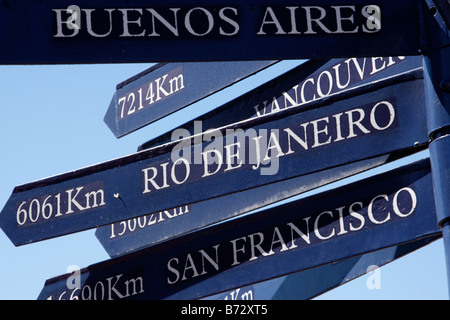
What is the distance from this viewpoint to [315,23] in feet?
11.7

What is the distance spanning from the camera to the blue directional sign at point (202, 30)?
349 cm

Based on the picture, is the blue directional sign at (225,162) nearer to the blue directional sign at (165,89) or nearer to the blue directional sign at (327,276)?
the blue directional sign at (327,276)

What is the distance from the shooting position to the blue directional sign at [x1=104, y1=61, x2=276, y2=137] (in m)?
5.12

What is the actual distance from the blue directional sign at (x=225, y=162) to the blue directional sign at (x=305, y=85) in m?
0.56

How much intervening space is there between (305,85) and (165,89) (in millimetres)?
965

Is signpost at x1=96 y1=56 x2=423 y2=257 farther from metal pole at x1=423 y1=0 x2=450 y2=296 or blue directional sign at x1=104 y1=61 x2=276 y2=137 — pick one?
metal pole at x1=423 y1=0 x2=450 y2=296

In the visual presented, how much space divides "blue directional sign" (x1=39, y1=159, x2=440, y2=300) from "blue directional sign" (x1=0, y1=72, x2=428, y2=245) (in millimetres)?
287

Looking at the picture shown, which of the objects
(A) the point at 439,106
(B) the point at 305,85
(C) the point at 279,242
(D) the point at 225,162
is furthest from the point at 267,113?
(A) the point at 439,106

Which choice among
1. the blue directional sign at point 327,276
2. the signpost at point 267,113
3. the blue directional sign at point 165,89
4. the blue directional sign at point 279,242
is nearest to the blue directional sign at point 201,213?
the signpost at point 267,113

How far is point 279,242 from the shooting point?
4293 millimetres

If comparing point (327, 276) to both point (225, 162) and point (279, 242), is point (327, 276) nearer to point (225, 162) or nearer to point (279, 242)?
point (279, 242)

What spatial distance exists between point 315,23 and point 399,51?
36 cm

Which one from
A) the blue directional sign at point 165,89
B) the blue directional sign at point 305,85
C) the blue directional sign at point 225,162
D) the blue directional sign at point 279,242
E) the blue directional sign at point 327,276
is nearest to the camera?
the blue directional sign at point 225,162

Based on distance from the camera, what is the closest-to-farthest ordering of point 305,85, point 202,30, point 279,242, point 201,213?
1. point 202,30
2. point 279,242
3. point 305,85
4. point 201,213
